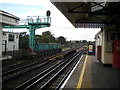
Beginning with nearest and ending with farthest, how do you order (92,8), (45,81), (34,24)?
(45,81) → (92,8) → (34,24)

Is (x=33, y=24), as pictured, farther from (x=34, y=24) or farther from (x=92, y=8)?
(x=92, y=8)

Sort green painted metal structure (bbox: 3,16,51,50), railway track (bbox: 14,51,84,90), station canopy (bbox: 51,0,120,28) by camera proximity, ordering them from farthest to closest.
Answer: green painted metal structure (bbox: 3,16,51,50) → station canopy (bbox: 51,0,120,28) → railway track (bbox: 14,51,84,90)

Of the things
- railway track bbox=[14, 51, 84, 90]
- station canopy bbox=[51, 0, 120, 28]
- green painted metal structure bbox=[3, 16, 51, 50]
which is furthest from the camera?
green painted metal structure bbox=[3, 16, 51, 50]

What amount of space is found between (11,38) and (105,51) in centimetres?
1719

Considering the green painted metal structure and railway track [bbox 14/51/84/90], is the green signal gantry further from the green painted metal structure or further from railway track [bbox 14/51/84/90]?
railway track [bbox 14/51/84/90]

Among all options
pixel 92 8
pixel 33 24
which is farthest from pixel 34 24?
pixel 92 8

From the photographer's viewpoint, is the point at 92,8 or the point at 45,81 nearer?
the point at 45,81

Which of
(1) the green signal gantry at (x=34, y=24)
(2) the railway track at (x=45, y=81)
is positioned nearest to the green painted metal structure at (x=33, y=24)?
(1) the green signal gantry at (x=34, y=24)

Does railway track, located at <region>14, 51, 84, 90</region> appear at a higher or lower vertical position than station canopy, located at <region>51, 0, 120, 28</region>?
lower

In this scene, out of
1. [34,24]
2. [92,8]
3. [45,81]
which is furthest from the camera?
[34,24]

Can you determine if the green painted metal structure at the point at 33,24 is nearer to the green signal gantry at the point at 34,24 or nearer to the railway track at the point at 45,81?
the green signal gantry at the point at 34,24

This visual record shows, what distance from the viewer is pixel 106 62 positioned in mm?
10078

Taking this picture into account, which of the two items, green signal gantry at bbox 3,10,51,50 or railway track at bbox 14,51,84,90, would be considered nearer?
railway track at bbox 14,51,84,90

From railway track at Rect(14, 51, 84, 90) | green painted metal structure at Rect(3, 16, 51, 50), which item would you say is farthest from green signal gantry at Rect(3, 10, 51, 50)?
railway track at Rect(14, 51, 84, 90)
